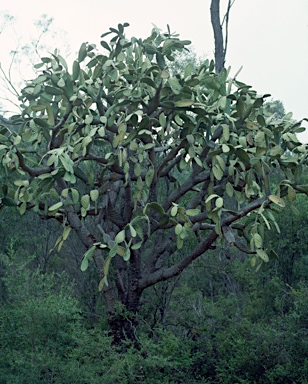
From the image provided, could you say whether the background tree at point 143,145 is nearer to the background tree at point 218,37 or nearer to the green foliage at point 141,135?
the green foliage at point 141,135

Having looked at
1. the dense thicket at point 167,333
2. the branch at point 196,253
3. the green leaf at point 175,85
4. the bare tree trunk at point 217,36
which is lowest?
the dense thicket at point 167,333

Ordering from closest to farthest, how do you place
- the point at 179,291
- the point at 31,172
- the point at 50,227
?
the point at 31,172, the point at 179,291, the point at 50,227

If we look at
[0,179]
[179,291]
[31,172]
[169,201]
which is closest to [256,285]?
[179,291]

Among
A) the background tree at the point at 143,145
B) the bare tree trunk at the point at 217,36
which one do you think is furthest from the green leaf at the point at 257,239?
the bare tree trunk at the point at 217,36

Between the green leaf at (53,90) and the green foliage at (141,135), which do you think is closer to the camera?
the green foliage at (141,135)

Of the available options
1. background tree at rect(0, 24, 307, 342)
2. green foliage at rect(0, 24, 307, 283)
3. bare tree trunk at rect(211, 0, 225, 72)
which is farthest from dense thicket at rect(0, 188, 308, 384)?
bare tree trunk at rect(211, 0, 225, 72)

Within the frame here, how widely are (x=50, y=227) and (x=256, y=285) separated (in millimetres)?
3583

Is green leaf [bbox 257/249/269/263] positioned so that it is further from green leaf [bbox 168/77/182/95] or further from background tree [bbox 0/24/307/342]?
green leaf [bbox 168/77/182/95]

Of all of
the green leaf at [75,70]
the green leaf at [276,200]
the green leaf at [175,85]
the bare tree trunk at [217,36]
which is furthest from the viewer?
the bare tree trunk at [217,36]

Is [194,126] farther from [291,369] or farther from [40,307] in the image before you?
[291,369]

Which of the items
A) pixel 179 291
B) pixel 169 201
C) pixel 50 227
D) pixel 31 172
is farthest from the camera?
pixel 50 227

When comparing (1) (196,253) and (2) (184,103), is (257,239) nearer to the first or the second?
(1) (196,253)

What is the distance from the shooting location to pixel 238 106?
597 centimetres

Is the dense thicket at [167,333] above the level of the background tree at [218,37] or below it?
below
